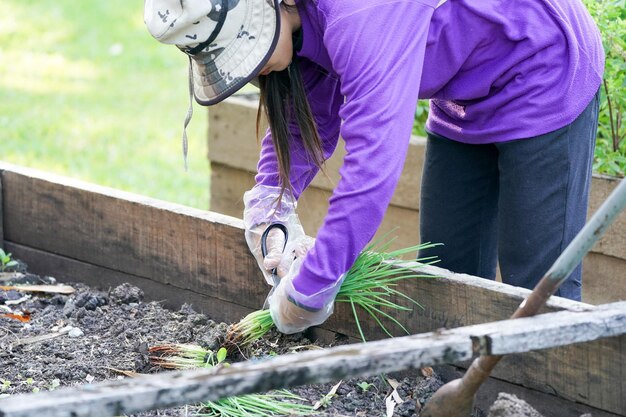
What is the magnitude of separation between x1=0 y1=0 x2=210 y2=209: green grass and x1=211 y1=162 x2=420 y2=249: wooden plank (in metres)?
0.97

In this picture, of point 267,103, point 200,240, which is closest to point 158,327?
point 200,240

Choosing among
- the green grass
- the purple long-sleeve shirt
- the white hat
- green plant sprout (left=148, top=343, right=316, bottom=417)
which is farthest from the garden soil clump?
the green grass

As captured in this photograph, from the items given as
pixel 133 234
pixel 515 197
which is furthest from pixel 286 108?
pixel 133 234

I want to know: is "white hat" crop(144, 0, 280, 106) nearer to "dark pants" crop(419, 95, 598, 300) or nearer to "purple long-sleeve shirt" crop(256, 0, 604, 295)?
"purple long-sleeve shirt" crop(256, 0, 604, 295)

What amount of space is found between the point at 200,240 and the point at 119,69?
586cm

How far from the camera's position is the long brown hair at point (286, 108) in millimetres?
2508

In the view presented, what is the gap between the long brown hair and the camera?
2508 millimetres

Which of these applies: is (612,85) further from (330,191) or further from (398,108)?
(398,108)

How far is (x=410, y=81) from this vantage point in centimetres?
216

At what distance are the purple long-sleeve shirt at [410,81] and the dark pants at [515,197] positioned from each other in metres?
0.07

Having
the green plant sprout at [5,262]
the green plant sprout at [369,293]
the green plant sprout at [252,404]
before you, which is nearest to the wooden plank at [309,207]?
the green plant sprout at [369,293]

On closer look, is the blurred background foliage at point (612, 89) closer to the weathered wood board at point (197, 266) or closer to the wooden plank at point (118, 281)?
the weathered wood board at point (197, 266)

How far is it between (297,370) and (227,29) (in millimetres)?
915

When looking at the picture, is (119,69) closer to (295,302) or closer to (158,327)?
(158,327)
